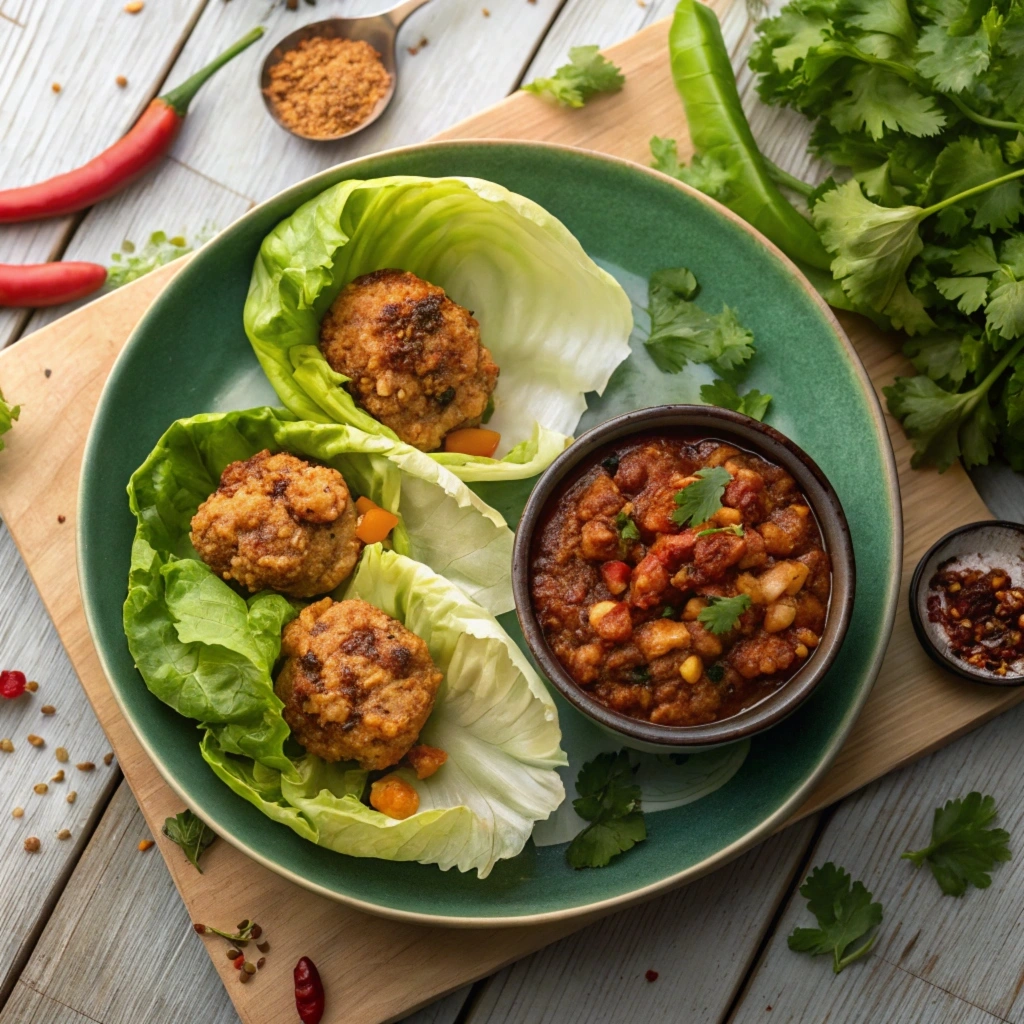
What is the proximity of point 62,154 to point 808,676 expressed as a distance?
3.81 m

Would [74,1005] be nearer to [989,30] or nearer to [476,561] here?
[476,561]

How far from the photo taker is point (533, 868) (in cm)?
361

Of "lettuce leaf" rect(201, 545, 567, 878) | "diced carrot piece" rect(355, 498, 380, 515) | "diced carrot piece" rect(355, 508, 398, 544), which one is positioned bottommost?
"lettuce leaf" rect(201, 545, 567, 878)

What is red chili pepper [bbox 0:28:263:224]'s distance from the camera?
4246mm

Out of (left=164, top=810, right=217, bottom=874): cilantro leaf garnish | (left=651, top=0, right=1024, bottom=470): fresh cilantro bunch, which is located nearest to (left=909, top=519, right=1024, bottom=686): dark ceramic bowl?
(left=651, top=0, right=1024, bottom=470): fresh cilantro bunch

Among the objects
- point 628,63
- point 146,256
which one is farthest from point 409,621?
point 628,63

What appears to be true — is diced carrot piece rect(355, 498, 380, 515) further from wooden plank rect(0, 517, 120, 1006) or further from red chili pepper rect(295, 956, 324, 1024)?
red chili pepper rect(295, 956, 324, 1024)

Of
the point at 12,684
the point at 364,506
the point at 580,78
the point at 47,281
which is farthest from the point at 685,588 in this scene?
the point at 47,281

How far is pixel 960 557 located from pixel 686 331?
1387 mm

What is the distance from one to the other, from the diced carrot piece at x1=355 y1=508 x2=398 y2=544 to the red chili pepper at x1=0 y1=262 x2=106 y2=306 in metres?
1.67

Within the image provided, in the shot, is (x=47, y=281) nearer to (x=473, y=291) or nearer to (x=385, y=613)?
(x=473, y=291)

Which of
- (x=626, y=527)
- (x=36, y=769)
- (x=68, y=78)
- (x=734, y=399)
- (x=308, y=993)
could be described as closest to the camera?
(x=626, y=527)

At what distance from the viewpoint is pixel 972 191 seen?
11.7 ft

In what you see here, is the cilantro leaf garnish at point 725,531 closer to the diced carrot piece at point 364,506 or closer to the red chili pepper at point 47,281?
the diced carrot piece at point 364,506
